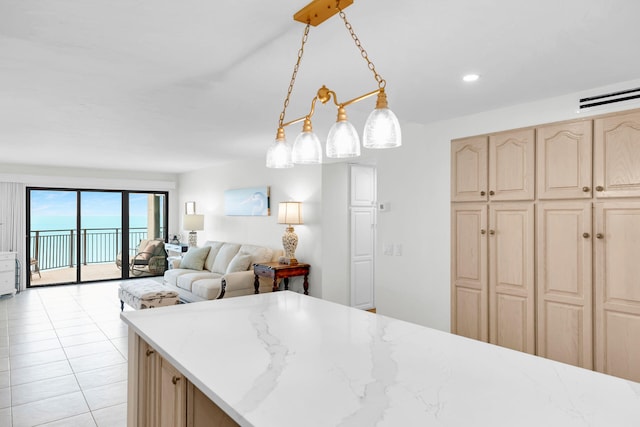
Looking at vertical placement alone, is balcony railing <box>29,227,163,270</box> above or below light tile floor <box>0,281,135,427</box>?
above

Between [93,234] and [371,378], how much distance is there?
8.24m

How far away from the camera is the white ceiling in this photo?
179cm

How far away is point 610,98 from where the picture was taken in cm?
273

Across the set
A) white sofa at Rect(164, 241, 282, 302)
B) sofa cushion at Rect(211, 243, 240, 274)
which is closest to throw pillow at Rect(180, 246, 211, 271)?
white sofa at Rect(164, 241, 282, 302)

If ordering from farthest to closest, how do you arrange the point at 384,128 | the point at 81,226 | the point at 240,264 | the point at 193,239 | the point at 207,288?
the point at 193,239
the point at 81,226
the point at 240,264
the point at 207,288
the point at 384,128

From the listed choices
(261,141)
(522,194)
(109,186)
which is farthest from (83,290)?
(522,194)

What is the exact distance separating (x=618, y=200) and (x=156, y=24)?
3003mm

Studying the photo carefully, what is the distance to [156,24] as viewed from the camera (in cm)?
190

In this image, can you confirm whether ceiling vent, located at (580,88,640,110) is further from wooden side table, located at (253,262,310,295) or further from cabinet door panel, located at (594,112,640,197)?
wooden side table, located at (253,262,310,295)

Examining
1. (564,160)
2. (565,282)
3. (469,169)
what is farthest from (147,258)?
(564,160)

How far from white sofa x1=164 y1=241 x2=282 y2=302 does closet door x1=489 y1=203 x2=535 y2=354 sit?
3142mm

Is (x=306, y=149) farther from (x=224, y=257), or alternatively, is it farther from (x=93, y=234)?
(x=93, y=234)

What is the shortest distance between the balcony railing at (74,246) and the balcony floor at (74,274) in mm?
156

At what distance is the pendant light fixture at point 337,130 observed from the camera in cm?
156
